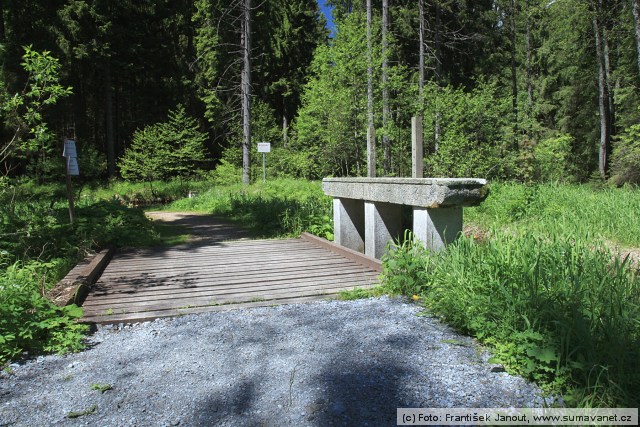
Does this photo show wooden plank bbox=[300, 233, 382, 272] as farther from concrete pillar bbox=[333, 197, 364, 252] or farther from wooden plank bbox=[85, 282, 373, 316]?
wooden plank bbox=[85, 282, 373, 316]

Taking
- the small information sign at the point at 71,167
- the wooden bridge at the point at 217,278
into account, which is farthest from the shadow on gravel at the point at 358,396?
the small information sign at the point at 71,167

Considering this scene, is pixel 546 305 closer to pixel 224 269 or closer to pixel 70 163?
pixel 224 269

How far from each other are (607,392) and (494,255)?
1.31m

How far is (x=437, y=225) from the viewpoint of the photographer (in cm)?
422

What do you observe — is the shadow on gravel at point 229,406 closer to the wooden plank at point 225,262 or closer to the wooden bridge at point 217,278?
the wooden bridge at point 217,278

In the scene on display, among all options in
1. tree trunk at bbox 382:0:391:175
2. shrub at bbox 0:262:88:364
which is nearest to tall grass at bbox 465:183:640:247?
shrub at bbox 0:262:88:364

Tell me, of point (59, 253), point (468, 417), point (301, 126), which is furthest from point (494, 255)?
point (301, 126)

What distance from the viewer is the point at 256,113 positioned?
83.0ft

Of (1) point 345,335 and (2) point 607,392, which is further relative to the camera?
(1) point 345,335

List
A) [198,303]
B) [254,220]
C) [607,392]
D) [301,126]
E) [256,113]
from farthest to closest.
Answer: [256,113], [301,126], [254,220], [198,303], [607,392]

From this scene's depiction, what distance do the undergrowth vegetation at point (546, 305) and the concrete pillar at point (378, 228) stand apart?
1.31m

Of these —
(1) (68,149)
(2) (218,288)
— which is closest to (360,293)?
(2) (218,288)

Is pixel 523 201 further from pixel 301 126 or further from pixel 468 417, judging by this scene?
pixel 301 126

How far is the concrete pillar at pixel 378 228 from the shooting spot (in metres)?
5.58
